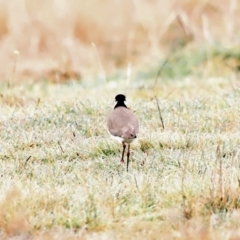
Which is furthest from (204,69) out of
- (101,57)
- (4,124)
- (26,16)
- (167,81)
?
(4,124)

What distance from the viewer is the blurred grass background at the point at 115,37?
1100cm

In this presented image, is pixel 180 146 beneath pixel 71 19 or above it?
beneath

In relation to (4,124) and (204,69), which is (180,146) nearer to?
(4,124)

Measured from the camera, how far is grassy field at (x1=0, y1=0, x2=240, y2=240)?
493cm

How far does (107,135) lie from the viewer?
22.3 ft

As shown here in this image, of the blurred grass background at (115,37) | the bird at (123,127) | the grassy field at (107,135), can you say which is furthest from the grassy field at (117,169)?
the blurred grass background at (115,37)

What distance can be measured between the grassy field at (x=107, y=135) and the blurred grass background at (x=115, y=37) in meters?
0.02

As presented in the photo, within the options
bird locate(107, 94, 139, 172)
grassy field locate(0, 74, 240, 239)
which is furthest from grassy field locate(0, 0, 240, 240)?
bird locate(107, 94, 139, 172)

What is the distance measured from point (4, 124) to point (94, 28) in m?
5.83

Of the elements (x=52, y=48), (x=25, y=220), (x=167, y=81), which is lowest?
(x=25, y=220)

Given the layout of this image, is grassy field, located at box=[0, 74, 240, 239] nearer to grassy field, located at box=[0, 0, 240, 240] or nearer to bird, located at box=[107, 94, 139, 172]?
grassy field, located at box=[0, 0, 240, 240]

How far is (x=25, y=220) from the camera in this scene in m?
4.82

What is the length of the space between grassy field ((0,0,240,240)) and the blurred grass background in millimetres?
20

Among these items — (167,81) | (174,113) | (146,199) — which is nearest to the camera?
(146,199)
